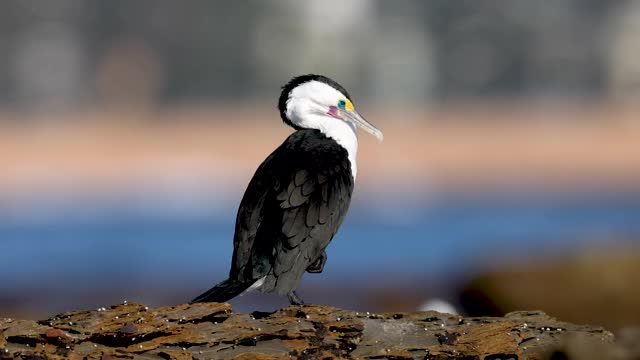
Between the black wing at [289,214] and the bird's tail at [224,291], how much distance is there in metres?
0.04

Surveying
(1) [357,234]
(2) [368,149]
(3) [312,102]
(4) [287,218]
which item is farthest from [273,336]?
(2) [368,149]

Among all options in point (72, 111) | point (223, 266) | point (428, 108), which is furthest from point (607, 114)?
point (223, 266)

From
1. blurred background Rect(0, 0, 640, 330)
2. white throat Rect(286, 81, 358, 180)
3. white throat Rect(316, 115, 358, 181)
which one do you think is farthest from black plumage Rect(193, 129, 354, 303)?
blurred background Rect(0, 0, 640, 330)

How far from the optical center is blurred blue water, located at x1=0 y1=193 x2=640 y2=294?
23016 millimetres

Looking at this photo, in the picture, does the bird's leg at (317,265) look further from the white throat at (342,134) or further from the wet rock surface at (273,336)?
the wet rock surface at (273,336)

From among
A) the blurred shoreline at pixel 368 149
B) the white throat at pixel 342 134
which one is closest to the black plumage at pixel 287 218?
the white throat at pixel 342 134

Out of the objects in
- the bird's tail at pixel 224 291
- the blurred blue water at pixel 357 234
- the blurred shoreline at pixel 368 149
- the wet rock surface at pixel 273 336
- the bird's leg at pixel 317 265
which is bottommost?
the wet rock surface at pixel 273 336

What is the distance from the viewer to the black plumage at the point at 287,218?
7441 mm

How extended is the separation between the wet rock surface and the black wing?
718mm

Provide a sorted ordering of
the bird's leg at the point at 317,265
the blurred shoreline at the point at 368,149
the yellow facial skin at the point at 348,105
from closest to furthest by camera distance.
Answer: the bird's leg at the point at 317,265
the yellow facial skin at the point at 348,105
the blurred shoreline at the point at 368,149

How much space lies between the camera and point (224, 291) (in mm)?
7227

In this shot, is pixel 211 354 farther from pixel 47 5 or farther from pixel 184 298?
pixel 47 5

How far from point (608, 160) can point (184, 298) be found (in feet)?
95.7

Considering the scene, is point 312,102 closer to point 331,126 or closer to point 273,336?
point 331,126
